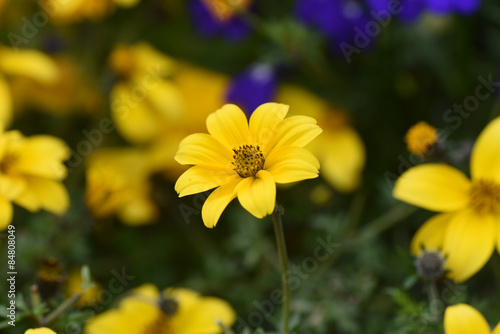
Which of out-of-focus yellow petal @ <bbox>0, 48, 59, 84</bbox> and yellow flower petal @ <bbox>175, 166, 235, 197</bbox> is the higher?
yellow flower petal @ <bbox>175, 166, 235, 197</bbox>

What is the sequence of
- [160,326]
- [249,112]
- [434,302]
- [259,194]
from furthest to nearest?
[249,112], [160,326], [434,302], [259,194]

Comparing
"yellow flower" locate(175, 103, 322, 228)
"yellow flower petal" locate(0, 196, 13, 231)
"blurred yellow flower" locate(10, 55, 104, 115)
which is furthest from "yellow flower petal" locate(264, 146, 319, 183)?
"blurred yellow flower" locate(10, 55, 104, 115)

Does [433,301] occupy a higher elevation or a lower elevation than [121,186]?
higher

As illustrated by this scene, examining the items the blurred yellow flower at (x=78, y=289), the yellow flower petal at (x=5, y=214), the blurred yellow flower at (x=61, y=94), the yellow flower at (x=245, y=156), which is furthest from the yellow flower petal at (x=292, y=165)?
the blurred yellow flower at (x=61, y=94)

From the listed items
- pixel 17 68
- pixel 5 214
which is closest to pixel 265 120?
pixel 5 214

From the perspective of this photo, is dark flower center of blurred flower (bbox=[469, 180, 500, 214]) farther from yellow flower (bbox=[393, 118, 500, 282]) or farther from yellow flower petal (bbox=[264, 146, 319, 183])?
yellow flower petal (bbox=[264, 146, 319, 183])

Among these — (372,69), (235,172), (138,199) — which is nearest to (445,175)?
(235,172)

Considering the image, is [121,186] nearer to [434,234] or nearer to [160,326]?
[160,326]
